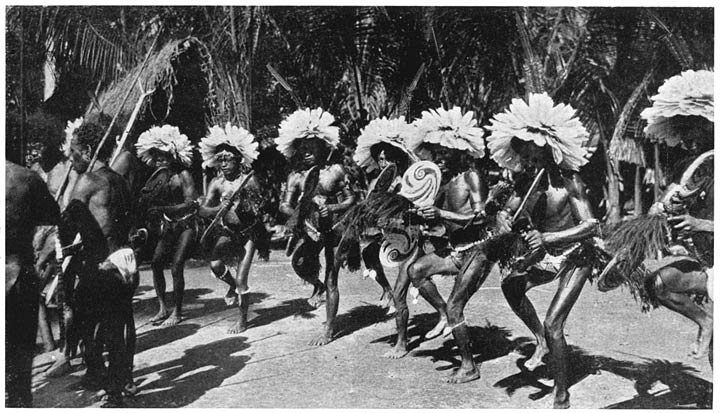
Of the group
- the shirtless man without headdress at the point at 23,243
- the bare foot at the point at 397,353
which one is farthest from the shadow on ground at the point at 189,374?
the bare foot at the point at 397,353

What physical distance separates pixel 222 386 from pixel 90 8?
325 centimetres

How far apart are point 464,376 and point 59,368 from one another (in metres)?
3.09

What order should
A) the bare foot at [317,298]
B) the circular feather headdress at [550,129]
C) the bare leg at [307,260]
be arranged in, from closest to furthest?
the circular feather headdress at [550,129]
the bare leg at [307,260]
the bare foot at [317,298]

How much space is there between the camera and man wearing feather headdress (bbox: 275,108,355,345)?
619 centimetres

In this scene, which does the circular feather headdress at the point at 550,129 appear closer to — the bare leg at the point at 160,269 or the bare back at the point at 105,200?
the bare back at the point at 105,200

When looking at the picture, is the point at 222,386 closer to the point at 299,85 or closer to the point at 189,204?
the point at 189,204

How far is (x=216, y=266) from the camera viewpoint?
6379mm

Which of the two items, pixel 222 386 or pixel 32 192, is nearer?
pixel 32 192

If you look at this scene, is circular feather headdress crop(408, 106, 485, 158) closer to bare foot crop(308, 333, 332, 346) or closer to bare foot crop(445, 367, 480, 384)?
bare foot crop(445, 367, 480, 384)

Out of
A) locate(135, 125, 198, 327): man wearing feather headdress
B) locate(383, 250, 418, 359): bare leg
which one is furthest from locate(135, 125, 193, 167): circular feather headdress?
locate(383, 250, 418, 359): bare leg

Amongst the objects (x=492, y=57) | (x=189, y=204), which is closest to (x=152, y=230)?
(x=189, y=204)

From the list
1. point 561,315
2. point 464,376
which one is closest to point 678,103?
point 561,315

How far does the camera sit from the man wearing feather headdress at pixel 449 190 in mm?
5551

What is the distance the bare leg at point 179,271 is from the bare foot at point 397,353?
6.02 feet
